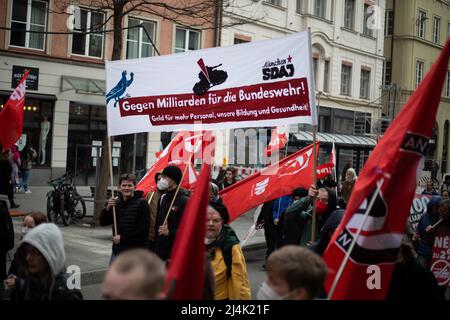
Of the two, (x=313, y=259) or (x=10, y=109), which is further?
(x=10, y=109)

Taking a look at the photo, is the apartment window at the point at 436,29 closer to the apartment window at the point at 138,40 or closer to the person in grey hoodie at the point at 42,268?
the apartment window at the point at 138,40

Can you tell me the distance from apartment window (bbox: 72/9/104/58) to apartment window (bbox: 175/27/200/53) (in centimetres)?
371

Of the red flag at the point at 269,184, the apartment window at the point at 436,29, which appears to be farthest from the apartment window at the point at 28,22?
the apartment window at the point at 436,29

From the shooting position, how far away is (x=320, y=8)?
110ft

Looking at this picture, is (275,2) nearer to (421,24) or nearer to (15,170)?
(421,24)

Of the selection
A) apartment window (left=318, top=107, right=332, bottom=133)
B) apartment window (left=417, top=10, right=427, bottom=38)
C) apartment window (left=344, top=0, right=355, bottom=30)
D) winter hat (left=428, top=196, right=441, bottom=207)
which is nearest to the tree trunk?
winter hat (left=428, top=196, right=441, bottom=207)

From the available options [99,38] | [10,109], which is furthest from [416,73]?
[10,109]

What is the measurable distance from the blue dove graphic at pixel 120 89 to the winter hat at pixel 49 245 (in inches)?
164

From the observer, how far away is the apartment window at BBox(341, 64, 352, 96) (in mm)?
35475

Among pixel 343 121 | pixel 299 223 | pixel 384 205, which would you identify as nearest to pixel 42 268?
pixel 384 205

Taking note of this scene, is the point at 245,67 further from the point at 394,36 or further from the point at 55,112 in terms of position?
the point at 394,36

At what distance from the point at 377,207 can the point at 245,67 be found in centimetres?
393

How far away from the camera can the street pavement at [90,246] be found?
938 centimetres

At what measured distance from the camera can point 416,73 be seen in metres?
41.9
